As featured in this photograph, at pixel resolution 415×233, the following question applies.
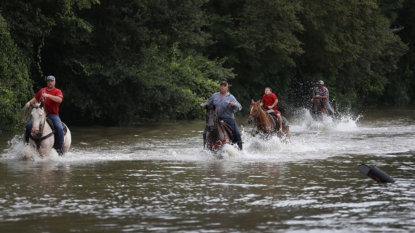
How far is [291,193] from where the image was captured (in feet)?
→ 49.4

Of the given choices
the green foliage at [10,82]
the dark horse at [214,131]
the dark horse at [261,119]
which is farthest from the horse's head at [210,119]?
the green foliage at [10,82]

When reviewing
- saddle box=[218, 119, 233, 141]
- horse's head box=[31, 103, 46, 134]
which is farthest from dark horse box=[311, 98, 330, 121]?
horse's head box=[31, 103, 46, 134]

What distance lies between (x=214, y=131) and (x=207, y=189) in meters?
5.77

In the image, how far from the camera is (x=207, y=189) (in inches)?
616

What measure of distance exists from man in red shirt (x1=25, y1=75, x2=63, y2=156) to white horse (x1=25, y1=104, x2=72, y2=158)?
6.4 inches

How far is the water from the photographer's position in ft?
39.8

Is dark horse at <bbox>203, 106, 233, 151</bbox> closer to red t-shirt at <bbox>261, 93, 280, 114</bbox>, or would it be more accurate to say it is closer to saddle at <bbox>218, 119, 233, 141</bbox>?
saddle at <bbox>218, 119, 233, 141</bbox>

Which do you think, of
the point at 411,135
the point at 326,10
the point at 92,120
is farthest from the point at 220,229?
the point at 326,10

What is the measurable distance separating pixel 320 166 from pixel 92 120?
19.8 metres

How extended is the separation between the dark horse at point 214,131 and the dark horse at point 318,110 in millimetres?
→ 15787

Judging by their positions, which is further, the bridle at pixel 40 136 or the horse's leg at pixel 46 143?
the horse's leg at pixel 46 143

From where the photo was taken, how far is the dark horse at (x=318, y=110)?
3694 cm

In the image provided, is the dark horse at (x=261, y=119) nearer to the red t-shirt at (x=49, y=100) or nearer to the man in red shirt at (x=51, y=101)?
the man in red shirt at (x=51, y=101)

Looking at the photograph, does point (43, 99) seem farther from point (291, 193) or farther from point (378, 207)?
point (378, 207)
